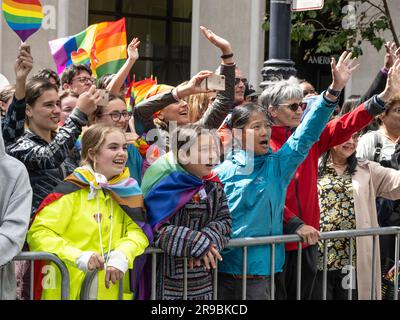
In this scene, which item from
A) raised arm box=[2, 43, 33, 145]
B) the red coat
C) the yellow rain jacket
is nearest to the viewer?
the yellow rain jacket

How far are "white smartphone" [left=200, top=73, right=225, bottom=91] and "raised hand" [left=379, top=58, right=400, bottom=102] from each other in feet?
3.49

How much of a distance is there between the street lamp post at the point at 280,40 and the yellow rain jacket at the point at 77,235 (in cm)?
268

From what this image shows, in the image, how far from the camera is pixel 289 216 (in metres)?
5.66

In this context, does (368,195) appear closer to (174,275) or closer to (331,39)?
(174,275)

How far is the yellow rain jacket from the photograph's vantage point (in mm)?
4617

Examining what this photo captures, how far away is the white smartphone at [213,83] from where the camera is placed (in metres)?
5.51

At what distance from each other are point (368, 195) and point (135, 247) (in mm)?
2233

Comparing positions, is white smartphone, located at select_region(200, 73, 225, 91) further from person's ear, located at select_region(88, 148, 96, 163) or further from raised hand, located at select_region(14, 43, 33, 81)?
raised hand, located at select_region(14, 43, 33, 81)

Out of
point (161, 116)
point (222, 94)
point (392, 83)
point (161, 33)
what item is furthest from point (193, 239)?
point (161, 33)

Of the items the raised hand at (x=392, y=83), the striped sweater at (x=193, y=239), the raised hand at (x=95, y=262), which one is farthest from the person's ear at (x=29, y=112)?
the raised hand at (x=392, y=83)

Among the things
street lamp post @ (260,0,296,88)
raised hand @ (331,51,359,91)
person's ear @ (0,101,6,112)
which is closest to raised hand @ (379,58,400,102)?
raised hand @ (331,51,359,91)

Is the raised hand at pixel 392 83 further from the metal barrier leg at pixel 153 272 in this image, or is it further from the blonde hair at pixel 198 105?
the metal barrier leg at pixel 153 272

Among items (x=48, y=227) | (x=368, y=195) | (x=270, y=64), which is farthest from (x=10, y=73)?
(x=48, y=227)
